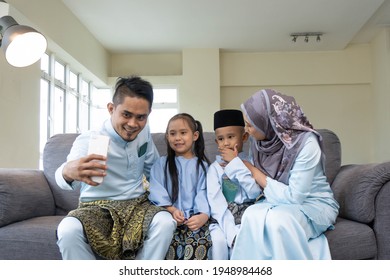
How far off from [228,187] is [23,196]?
98 cm

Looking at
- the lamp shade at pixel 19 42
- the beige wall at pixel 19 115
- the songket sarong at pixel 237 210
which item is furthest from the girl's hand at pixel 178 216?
the beige wall at pixel 19 115

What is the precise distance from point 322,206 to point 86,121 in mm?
6163

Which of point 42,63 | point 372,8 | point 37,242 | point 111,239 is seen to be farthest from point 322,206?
point 372,8

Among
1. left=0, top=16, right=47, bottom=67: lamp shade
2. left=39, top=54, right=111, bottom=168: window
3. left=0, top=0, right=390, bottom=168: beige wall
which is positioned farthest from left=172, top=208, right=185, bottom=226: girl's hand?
left=0, top=0, right=390, bottom=168: beige wall

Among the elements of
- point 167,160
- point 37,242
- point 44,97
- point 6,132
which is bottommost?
point 37,242

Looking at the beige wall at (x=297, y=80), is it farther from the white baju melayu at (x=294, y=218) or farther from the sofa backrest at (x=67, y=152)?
the white baju melayu at (x=294, y=218)

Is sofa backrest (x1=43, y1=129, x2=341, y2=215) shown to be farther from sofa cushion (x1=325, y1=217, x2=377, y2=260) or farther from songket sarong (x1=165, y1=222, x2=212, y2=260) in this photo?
songket sarong (x1=165, y1=222, x2=212, y2=260)

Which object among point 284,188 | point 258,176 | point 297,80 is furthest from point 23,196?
point 297,80

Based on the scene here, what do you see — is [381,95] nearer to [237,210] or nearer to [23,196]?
[237,210]

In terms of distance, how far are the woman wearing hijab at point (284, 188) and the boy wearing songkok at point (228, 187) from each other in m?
0.06

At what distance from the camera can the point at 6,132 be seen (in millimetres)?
3934

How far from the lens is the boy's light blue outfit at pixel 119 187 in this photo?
1.43 meters

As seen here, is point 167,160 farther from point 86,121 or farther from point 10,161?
point 86,121

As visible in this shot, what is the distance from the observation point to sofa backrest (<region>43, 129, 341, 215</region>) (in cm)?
213
